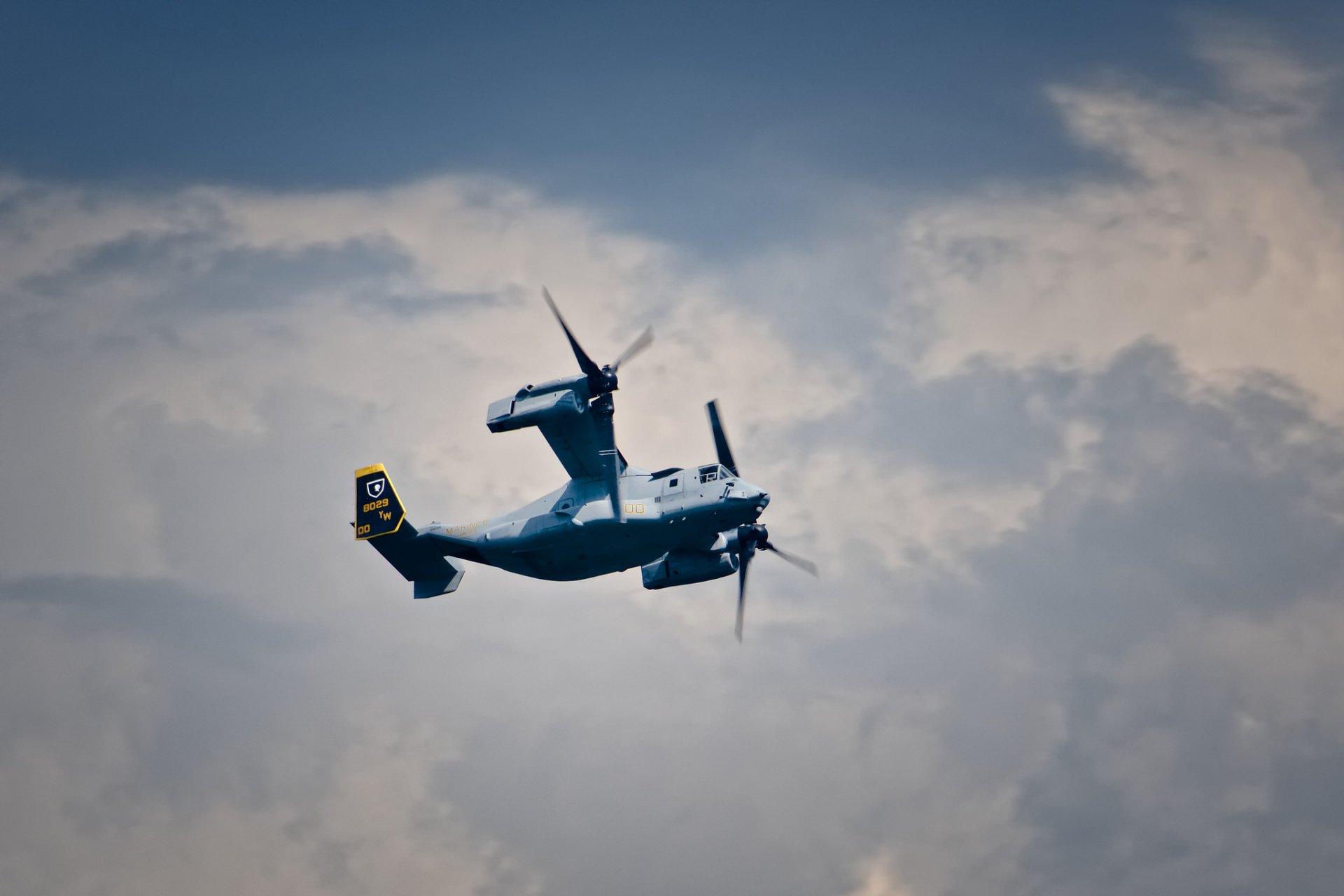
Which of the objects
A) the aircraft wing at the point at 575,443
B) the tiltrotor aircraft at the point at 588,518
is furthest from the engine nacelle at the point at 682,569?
the aircraft wing at the point at 575,443

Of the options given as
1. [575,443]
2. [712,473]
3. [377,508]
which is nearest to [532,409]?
[575,443]

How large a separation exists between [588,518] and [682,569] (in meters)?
9.04

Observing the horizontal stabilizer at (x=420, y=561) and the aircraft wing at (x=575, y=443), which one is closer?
the aircraft wing at (x=575, y=443)

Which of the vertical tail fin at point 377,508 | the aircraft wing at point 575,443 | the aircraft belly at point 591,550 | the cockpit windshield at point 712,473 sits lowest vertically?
the aircraft belly at point 591,550

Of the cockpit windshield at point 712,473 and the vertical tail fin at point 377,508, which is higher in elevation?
the vertical tail fin at point 377,508

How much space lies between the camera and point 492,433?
306 feet

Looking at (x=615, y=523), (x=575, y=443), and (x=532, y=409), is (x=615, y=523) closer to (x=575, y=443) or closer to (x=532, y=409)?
(x=575, y=443)

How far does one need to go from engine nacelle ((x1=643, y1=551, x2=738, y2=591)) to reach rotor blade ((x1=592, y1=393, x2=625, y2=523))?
7.88m

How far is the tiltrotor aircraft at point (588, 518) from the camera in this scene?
90812 millimetres

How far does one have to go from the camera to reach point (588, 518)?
92812 mm

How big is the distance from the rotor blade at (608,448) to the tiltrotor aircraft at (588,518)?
0.18ft

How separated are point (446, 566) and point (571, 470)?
A: 36.8ft

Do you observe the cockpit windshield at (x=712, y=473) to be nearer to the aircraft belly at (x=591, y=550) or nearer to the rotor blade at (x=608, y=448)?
the aircraft belly at (x=591, y=550)

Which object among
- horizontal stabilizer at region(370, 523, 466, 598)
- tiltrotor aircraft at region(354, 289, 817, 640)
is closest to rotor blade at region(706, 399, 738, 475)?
tiltrotor aircraft at region(354, 289, 817, 640)
